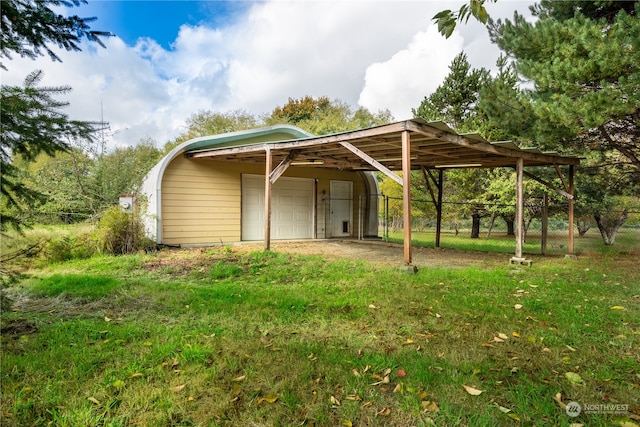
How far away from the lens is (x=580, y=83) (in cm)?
631

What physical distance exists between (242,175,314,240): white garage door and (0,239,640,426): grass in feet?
18.5

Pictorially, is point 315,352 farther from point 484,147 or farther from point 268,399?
point 484,147

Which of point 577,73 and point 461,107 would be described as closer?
point 577,73

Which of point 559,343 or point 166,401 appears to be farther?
point 559,343

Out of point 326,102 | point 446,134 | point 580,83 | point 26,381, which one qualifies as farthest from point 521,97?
point 326,102

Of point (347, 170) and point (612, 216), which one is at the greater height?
point (347, 170)

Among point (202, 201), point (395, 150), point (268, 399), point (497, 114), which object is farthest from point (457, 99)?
point (268, 399)

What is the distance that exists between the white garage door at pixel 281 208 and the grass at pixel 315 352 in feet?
18.5

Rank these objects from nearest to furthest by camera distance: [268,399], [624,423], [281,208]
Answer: [624,423] → [268,399] → [281,208]

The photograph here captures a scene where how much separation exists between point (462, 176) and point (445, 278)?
9877 mm

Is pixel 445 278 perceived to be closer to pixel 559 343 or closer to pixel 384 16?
pixel 559 343

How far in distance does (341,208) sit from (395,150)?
4951 mm

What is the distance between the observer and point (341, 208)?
503 inches

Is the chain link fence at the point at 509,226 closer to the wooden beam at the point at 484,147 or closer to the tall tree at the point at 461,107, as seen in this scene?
the tall tree at the point at 461,107
